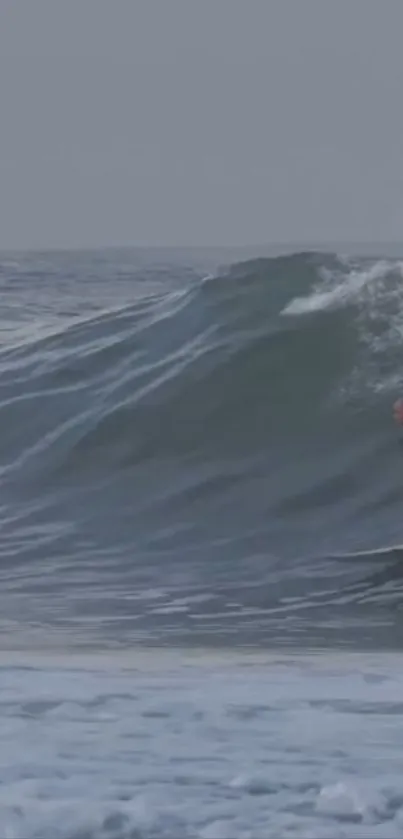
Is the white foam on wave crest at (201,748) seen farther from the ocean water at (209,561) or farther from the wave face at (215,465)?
the wave face at (215,465)

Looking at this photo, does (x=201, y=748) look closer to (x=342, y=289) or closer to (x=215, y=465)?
(x=215, y=465)

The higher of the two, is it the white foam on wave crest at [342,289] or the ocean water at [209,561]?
the white foam on wave crest at [342,289]

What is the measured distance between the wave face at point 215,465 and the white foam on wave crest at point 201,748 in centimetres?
98

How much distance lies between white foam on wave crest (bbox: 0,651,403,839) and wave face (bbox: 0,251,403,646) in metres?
0.98

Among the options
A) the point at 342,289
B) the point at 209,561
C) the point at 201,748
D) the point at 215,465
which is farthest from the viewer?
the point at 342,289

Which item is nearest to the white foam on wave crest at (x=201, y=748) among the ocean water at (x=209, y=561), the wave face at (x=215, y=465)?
the ocean water at (x=209, y=561)

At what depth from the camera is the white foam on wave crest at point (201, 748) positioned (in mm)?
6000

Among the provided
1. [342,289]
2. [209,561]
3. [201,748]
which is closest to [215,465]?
[209,561]

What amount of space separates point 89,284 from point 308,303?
19.1m

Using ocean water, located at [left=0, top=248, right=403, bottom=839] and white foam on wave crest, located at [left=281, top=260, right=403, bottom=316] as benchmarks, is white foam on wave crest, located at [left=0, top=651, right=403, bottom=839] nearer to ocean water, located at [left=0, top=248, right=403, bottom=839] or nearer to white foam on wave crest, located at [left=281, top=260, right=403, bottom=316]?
ocean water, located at [left=0, top=248, right=403, bottom=839]

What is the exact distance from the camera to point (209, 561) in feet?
37.2

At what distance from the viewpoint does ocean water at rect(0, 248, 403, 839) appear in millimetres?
6398

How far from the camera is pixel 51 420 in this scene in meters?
15.4

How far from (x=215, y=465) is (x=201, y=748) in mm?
6654
